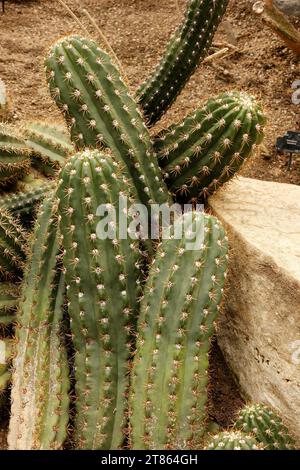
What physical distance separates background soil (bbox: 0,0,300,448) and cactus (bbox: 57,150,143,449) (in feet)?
5.95

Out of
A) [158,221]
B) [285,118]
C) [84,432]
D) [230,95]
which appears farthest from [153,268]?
[285,118]

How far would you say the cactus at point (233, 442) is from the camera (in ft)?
7.83

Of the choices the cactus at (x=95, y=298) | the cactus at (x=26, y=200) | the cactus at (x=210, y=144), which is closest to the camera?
the cactus at (x=95, y=298)

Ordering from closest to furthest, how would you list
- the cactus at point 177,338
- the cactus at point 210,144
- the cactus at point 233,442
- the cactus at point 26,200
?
the cactus at point 233,442 → the cactus at point 177,338 → the cactus at point 210,144 → the cactus at point 26,200

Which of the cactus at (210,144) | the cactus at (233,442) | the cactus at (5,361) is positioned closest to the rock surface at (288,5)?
the cactus at (210,144)

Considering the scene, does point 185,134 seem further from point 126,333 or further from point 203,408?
point 203,408

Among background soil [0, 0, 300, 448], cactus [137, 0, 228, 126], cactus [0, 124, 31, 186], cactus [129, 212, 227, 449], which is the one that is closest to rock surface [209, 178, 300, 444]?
cactus [129, 212, 227, 449]

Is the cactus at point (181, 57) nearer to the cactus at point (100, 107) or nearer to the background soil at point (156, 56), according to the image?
the cactus at point (100, 107)

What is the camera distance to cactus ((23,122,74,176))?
3969 millimetres

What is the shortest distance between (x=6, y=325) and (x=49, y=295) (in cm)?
30

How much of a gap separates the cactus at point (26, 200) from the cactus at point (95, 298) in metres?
0.75

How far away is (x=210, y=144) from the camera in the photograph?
10.9ft

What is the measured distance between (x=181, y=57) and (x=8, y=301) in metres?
1.57

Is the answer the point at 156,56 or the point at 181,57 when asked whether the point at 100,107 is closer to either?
the point at 181,57
